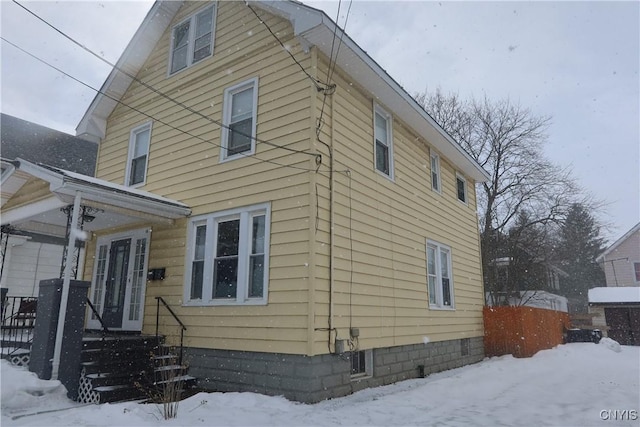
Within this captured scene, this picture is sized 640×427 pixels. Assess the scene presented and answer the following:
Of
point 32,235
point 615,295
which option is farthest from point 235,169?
point 615,295

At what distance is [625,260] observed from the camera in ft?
99.2

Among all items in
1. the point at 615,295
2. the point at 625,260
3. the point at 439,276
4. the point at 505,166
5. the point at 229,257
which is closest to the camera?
the point at 229,257

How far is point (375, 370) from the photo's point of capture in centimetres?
809

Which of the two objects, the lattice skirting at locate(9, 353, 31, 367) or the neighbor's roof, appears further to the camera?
the lattice skirting at locate(9, 353, 31, 367)

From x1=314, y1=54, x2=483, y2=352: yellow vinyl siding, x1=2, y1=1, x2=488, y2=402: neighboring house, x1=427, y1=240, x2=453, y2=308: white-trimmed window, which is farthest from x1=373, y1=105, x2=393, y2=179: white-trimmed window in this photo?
x1=427, y1=240, x2=453, y2=308: white-trimmed window

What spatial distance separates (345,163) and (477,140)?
68.7 ft

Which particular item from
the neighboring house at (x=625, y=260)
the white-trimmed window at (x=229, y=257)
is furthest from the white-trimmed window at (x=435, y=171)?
the neighboring house at (x=625, y=260)

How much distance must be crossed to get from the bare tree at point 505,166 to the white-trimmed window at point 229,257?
19545 millimetres

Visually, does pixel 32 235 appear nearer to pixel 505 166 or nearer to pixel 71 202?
pixel 71 202

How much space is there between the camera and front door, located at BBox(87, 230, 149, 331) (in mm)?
9117

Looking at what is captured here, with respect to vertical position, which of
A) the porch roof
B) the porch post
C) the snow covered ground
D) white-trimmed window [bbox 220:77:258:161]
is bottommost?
the snow covered ground

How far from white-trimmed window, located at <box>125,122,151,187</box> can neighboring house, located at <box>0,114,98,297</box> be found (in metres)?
3.83

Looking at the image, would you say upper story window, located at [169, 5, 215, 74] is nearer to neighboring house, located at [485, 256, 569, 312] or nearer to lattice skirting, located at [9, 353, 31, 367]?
lattice skirting, located at [9, 353, 31, 367]

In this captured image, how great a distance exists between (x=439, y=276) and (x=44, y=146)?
45.0 ft
